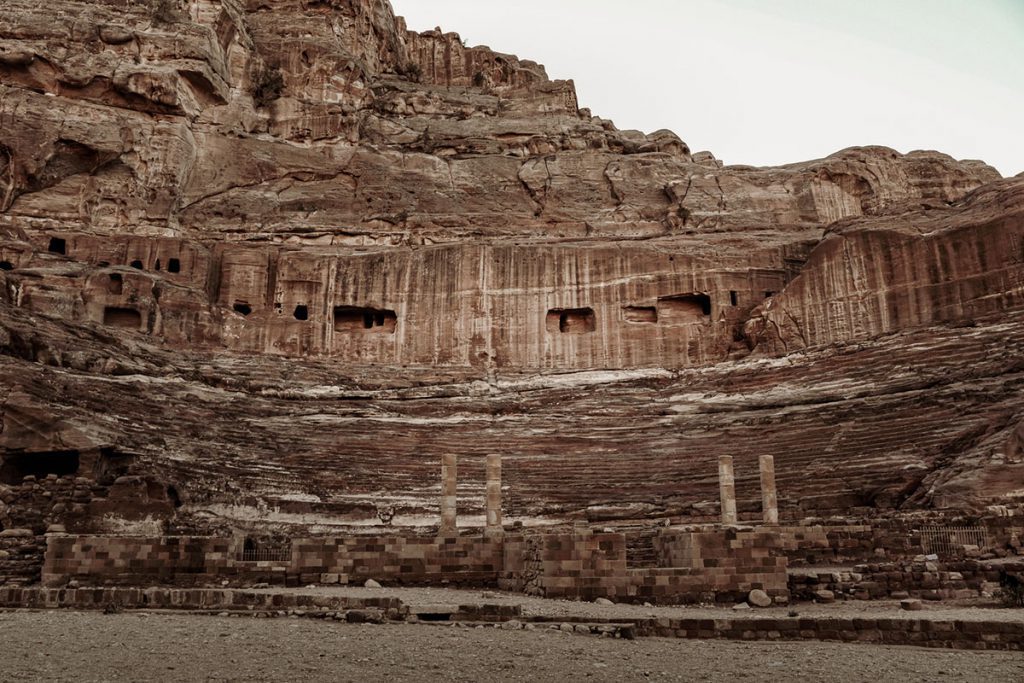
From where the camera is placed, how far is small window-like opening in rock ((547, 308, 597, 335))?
30.2m

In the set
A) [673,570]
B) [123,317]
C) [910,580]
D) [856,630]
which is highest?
[123,317]

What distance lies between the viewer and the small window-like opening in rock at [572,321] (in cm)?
3022

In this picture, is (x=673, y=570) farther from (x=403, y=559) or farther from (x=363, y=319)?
(x=363, y=319)

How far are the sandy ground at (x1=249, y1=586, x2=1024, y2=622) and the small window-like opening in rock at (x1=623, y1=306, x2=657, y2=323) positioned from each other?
18.0m

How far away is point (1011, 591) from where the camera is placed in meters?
10.7

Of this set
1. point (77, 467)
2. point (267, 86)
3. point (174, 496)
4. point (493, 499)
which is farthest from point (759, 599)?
point (267, 86)

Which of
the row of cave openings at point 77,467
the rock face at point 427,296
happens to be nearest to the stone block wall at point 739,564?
the rock face at point 427,296

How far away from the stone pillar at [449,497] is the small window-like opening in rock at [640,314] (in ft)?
40.7

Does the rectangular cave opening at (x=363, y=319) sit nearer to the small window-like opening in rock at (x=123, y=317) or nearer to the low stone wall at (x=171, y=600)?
the small window-like opening in rock at (x=123, y=317)

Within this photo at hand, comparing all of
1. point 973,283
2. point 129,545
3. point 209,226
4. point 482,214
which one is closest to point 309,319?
point 209,226

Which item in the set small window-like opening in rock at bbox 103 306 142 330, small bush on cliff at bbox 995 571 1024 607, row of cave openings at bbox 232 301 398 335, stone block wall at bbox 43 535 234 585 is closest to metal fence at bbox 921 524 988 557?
small bush on cliff at bbox 995 571 1024 607

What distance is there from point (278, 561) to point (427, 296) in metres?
16.5

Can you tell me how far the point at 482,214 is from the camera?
3553 centimetres

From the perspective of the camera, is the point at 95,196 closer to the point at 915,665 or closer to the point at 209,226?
the point at 209,226
